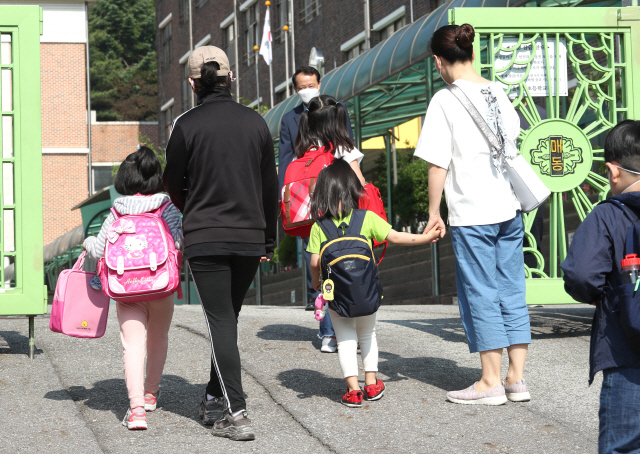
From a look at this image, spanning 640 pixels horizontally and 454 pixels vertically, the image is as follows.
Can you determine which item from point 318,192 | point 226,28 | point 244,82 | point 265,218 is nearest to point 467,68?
point 318,192

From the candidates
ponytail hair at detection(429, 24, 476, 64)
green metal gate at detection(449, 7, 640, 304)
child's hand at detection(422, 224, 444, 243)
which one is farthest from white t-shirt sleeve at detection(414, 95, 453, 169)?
green metal gate at detection(449, 7, 640, 304)

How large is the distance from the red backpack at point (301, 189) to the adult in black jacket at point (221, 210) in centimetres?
112

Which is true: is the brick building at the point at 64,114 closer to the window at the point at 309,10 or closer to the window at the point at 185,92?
the window at the point at 185,92

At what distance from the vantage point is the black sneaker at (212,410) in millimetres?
4660

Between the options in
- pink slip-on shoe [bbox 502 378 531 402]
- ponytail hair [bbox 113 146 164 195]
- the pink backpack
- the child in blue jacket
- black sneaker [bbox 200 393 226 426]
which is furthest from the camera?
pink slip-on shoe [bbox 502 378 531 402]

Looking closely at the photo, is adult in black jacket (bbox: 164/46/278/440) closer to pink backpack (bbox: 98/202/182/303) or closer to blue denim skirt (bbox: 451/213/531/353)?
pink backpack (bbox: 98/202/182/303)

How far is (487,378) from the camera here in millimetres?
4973

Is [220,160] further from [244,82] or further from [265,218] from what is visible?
[244,82]

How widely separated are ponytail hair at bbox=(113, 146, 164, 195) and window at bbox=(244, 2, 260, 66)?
27.7m

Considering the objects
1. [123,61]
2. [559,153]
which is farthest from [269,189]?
[123,61]

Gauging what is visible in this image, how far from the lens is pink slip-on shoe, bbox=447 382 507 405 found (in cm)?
495

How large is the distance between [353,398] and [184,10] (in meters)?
37.3

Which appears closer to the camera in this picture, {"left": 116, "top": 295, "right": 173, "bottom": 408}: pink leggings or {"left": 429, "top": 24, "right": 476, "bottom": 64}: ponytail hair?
{"left": 116, "top": 295, "right": 173, "bottom": 408}: pink leggings

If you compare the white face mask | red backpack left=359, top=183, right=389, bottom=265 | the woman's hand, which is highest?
the white face mask
